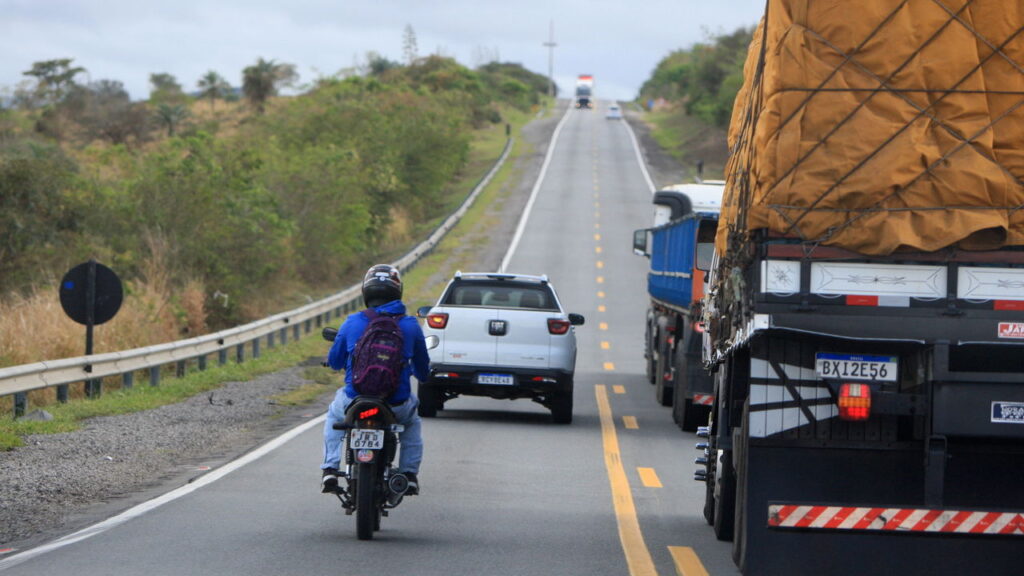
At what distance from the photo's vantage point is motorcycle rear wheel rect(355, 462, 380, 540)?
9.35m

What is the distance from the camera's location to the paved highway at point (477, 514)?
28.6 feet

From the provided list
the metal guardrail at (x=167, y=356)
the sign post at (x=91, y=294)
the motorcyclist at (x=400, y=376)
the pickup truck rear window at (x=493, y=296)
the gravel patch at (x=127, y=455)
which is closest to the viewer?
the motorcyclist at (x=400, y=376)

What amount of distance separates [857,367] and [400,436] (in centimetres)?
354

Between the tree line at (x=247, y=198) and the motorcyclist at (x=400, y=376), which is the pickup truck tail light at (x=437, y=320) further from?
the tree line at (x=247, y=198)

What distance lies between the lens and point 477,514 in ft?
35.8

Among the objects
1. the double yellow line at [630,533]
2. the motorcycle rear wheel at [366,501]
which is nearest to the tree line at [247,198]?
the double yellow line at [630,533]

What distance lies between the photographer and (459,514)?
1090cm

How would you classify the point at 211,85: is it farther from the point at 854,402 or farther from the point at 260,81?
the point at 854,402

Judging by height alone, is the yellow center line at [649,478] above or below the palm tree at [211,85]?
below

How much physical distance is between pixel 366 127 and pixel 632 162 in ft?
82.3

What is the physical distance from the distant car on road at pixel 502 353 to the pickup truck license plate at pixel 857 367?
10.1 m

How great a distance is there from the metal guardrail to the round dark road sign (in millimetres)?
707

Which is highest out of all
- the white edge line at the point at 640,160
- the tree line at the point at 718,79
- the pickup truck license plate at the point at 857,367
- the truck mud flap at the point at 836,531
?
the tree line at the point at 718,79

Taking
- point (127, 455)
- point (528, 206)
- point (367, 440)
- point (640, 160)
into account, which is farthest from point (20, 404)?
point (640, 160)
